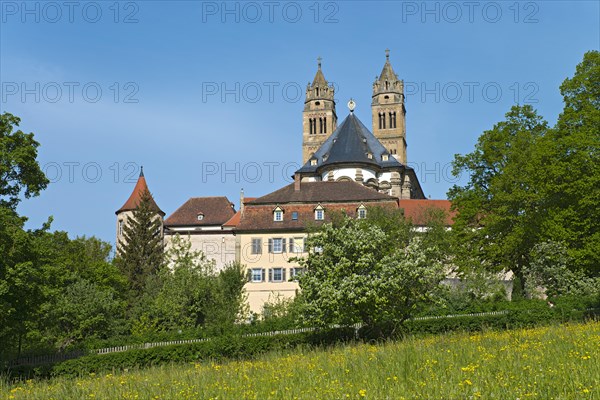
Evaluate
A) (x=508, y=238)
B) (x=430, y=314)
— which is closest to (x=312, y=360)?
(x=430, y=314)

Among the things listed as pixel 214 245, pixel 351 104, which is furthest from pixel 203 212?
pixel 351 104

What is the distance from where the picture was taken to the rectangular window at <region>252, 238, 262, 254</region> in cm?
5328

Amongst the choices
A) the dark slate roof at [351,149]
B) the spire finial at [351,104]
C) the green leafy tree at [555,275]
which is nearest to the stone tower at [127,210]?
the dark slate roof at [351,149]

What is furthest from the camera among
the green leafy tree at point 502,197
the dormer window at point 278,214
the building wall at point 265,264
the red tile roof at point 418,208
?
the red tile roof at point 418,208

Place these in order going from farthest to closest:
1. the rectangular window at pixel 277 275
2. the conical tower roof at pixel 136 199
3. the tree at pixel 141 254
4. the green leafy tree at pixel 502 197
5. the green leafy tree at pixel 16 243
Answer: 1. the conical tower roof at pixel 136 199
2. the tree at pixel 141 254
3. the rectangular window at pixel 277 275
4. the green leafy tree at pixel 502 197
5. the green leafy tree at pixel 16 243

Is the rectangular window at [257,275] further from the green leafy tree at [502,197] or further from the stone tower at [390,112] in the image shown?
the stone tower at [390,112]

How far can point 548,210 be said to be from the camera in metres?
34.9

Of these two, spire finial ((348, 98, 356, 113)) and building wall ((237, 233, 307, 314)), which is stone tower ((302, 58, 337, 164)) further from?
building wall ((237, 233, 307, 314))

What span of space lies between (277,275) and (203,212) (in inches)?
1110

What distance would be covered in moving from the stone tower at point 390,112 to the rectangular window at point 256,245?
6271 centimetres

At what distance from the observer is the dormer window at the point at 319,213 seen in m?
53.7

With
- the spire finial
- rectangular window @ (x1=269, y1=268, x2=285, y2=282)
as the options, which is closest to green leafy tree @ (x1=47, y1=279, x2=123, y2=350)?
rectangular window @ (x1=269, y1=268, x2=285, y2=282)

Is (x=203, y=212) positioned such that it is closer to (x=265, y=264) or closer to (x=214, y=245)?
(x=214, y=245)

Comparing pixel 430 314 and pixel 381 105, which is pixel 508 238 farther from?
pixel 381 105
